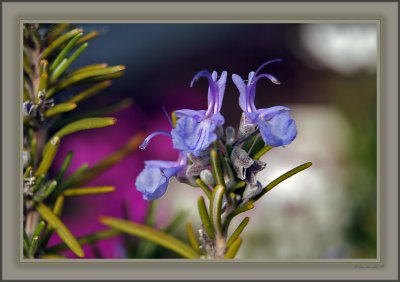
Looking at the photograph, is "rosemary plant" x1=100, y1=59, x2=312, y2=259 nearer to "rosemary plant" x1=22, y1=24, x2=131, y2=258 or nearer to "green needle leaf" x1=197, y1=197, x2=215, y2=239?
"green needle leaf" x1=197, y1=197, x2=215, y2=239

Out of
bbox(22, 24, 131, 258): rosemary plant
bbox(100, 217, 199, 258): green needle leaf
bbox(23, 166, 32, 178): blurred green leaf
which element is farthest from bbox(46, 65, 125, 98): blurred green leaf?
bbox(100, 217, 199, 258): green needle leaf

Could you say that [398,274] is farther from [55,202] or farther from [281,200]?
[281,200]

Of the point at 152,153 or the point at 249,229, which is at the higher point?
the point at 152,153

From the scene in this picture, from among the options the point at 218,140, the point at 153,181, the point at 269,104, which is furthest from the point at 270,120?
the point at 269,104

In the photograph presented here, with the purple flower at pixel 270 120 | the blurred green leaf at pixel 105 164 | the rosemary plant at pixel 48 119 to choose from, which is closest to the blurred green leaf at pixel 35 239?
the rosemary plant at pixel 48 119

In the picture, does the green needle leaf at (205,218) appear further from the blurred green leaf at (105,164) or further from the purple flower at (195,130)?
the blurred green leaf at (105,164)

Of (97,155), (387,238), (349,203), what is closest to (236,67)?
(97,155)

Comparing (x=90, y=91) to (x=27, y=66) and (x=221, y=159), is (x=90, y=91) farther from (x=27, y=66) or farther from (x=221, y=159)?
(x=221, y=159)
